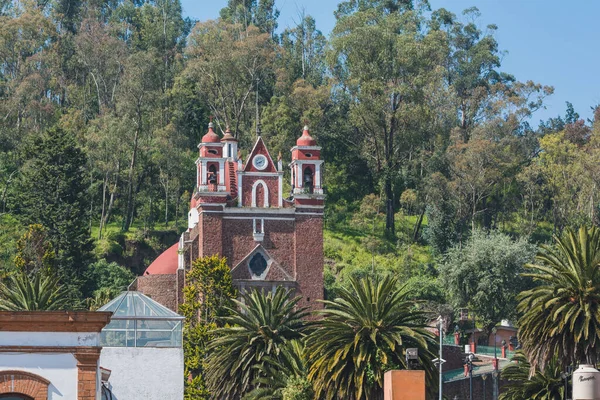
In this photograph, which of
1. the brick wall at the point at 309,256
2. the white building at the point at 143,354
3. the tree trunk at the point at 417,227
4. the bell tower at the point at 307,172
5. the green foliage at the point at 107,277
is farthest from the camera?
the tree trunk at the point at 417,227

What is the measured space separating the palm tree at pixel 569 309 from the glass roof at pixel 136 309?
14798 millimetres

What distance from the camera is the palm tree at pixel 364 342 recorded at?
60.8 metres

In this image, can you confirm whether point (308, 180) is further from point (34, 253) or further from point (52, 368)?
point (52, 368)

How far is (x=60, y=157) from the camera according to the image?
95125 millimetres

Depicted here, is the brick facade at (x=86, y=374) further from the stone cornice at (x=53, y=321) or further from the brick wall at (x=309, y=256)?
the brick wall at (x=309, y=256)

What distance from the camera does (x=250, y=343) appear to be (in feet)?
224

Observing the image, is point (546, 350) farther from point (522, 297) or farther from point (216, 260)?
point (216, 260)

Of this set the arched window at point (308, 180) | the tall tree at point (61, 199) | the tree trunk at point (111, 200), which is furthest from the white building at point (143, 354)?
the tree trunk at point (111, 200)

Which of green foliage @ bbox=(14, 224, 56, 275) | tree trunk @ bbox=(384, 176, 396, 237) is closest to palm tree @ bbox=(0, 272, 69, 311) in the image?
green foliage @ bbox=(14, 224, 56, 275)

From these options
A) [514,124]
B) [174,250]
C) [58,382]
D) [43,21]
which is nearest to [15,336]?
[58,382]

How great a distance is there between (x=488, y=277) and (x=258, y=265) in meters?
20.3

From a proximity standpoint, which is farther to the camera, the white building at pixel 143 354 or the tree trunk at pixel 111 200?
the tree trunk at pixel 111 200

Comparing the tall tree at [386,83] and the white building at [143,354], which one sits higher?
the tall tree at [386,83]

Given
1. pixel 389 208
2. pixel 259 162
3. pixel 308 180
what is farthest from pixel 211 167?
pixel 389 208
